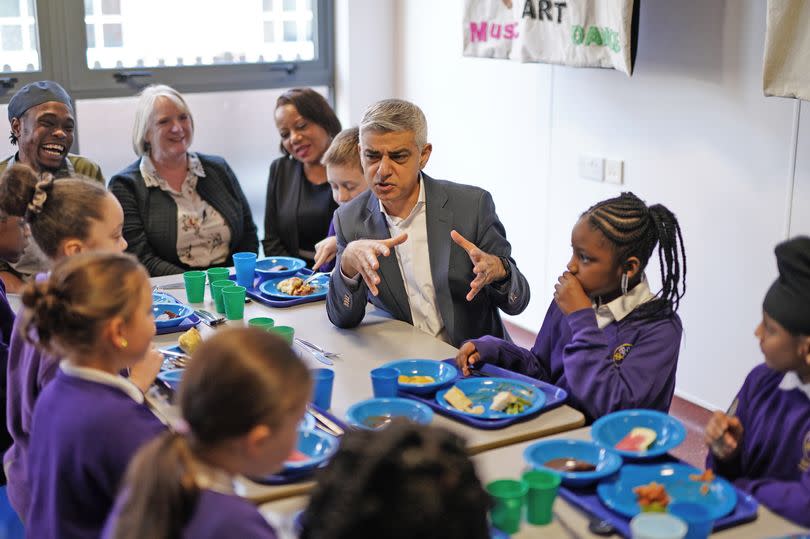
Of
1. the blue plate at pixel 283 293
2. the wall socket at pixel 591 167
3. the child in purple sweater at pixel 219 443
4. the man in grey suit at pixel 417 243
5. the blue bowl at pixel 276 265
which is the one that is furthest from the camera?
the wall socket at pixel 591 167

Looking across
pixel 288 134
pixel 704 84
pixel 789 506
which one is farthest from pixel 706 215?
pixel 789 506

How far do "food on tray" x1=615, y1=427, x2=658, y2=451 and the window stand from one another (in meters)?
3.88

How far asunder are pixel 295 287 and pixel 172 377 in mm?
846

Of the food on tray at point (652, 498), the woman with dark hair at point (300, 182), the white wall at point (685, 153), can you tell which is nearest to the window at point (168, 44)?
the white wall at point (685, 153)

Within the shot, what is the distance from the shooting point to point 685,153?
3.97 m

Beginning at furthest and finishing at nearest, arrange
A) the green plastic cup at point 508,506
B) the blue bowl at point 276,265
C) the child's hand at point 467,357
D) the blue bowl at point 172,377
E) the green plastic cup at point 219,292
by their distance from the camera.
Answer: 1. the blue bowl at point 276,265
2. the green plastic cup at point 219,292
3. the child's hand at point 467,357
4. the blue bowl at point 172,377
5. the green plastic cup at point 508,506

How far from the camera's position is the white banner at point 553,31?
12.6 feet

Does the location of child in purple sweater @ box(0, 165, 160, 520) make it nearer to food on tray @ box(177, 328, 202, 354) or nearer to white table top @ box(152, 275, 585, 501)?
food on tray @ box(177, 328, 202, 354)

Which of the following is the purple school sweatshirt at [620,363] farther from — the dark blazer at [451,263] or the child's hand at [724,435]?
the dark blazer at [451,263]

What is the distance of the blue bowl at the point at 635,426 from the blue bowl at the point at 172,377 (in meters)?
1.01

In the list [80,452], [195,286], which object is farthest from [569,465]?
[195,286]

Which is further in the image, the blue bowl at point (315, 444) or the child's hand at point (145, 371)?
the child's hand at point (145, 371)

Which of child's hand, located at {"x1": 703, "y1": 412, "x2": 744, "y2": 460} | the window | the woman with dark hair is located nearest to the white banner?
the woman with dark hair

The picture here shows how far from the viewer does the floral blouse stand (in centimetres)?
391
